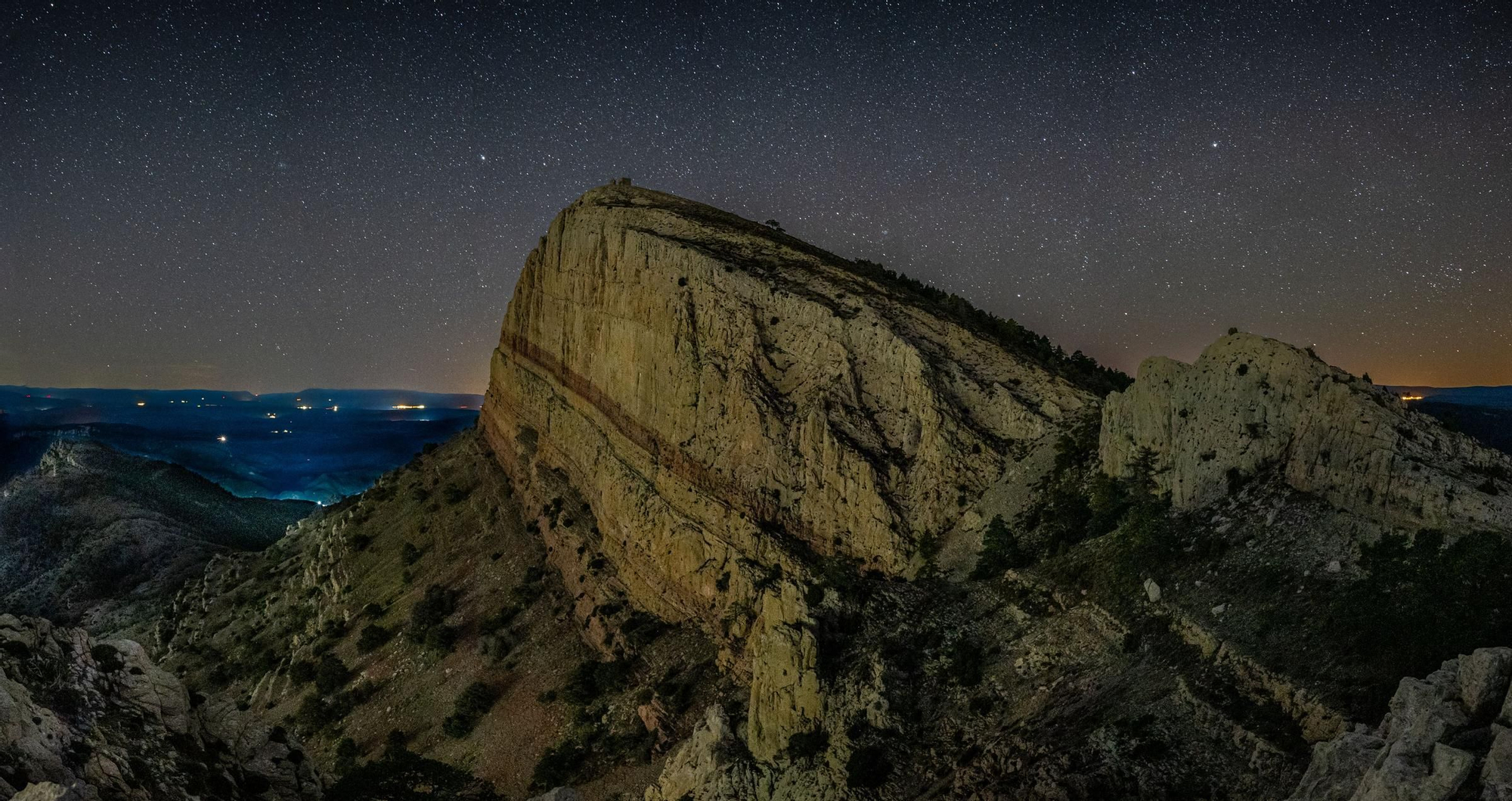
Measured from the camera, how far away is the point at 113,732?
41.7ft

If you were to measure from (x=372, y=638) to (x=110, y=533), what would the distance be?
55349 mm

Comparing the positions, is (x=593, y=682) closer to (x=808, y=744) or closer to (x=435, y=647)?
(x=435, y=647)

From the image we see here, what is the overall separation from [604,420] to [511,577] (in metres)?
12.3

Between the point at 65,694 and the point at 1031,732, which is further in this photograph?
the point at 1031,732

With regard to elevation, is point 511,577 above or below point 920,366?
below

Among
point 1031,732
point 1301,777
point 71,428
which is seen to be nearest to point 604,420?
point 1031,732

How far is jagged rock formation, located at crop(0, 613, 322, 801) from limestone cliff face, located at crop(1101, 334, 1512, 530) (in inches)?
1149

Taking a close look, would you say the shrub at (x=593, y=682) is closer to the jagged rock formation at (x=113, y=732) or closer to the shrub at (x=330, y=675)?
the shrub at (x=330, y=675)

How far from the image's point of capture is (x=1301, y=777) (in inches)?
650

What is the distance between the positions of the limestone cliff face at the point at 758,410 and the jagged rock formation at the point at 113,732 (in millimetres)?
24764

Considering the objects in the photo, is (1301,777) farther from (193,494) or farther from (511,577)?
(193,494)

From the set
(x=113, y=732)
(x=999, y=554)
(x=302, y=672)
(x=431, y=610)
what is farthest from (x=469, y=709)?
(x=113, y=732)

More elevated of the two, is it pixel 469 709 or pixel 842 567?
pixel 842 567

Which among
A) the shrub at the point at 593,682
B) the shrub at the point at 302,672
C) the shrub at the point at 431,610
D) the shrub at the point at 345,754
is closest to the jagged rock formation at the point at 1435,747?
the shrub at the point at 593,682
